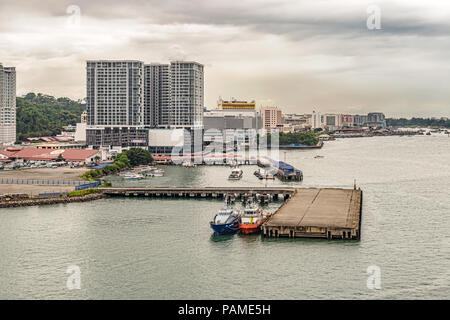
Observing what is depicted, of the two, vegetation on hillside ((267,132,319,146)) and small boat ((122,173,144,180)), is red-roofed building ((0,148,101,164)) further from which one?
vegetation on hillside ((267,132,319,146))

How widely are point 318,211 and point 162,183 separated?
68.4 ft

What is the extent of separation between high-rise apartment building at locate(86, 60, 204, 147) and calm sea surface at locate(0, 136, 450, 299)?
39209 mm

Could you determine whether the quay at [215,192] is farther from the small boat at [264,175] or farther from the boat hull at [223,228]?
the boat hull at [223,228]

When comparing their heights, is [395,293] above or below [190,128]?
below

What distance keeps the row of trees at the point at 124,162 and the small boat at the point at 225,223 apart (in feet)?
74.5

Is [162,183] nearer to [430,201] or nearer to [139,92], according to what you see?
[430,201]

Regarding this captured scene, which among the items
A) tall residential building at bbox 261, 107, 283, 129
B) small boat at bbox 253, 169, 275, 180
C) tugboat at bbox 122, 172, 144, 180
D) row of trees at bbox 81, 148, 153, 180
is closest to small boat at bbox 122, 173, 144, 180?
tugboat at bbox 122, 172, 144, 180

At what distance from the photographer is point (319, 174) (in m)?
53.3

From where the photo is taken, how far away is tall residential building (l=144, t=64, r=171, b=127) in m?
78.6

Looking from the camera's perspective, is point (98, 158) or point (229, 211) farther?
point (98, 158)

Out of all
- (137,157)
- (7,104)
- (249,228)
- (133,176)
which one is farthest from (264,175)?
(7,104)
